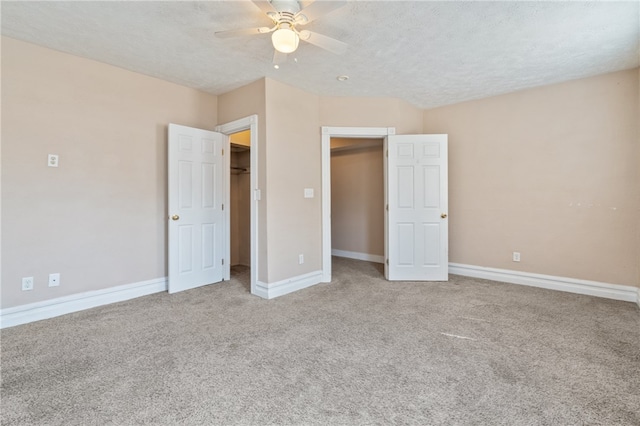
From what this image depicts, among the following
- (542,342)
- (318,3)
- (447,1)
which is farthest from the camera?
(542,342)

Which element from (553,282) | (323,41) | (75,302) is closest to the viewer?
(323,41)

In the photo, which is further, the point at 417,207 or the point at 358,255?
the point at 358,255

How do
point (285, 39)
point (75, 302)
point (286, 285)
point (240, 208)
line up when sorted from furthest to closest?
point (240, 208)
point (286, 285)
point (75, 302)
point (285, 39)

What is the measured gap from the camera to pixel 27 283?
2.82m

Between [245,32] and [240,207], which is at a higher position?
[245,32]

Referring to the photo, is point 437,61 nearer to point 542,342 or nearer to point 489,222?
point 489,222

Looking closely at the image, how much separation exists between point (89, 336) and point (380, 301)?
8.91ft

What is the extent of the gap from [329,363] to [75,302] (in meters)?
2.72

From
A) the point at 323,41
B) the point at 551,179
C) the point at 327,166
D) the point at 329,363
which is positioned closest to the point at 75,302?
the point at 329,363

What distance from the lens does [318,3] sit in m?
1.90

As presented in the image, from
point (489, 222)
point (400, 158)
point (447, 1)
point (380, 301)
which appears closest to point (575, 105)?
point (489, 222)

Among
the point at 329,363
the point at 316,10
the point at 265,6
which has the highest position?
the point at 265,6

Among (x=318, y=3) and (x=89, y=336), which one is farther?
(x=89, y=336)

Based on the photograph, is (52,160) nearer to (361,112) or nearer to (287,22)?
(287,22)
